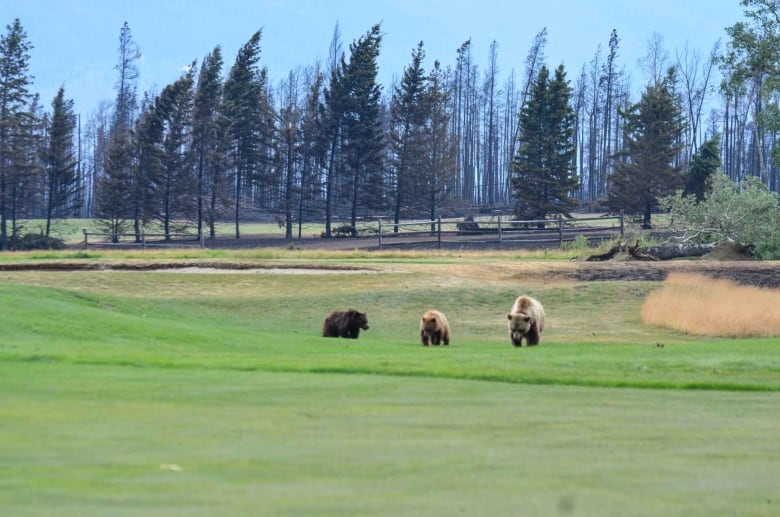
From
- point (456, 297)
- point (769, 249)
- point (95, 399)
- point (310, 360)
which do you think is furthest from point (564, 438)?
point (769, 249)

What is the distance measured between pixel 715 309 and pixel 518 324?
330 inches

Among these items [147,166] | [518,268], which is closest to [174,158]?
[147,166]

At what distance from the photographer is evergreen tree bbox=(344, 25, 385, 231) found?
91188mm

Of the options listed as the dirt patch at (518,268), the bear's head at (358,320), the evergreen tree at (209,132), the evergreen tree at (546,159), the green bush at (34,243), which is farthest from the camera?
the evergreen tree at (209,132)

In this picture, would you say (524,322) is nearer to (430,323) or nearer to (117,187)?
(430,323)

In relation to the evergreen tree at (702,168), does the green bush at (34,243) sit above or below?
below

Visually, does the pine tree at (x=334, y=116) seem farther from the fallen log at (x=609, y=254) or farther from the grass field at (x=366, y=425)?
the grass field at (x=366, y=425)

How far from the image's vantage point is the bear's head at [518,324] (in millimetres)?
23719

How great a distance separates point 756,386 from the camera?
48.9 ft

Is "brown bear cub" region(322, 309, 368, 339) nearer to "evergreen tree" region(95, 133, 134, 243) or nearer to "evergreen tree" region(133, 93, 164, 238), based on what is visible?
"evergreen tree" region(95, 133, 134, 243)

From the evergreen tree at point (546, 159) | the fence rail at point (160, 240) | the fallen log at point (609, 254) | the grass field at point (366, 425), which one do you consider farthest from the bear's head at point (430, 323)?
the evergreen tree at point (546, 159)

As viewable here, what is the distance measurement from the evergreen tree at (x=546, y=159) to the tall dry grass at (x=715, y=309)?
50.1 metres

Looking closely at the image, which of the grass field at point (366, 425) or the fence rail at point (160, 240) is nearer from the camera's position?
the grass field at point (366, 425)

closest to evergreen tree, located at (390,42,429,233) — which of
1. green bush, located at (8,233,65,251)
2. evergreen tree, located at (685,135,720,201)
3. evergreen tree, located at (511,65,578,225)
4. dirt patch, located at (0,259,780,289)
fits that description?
evergreen tree, located at (511,65,578,225)
